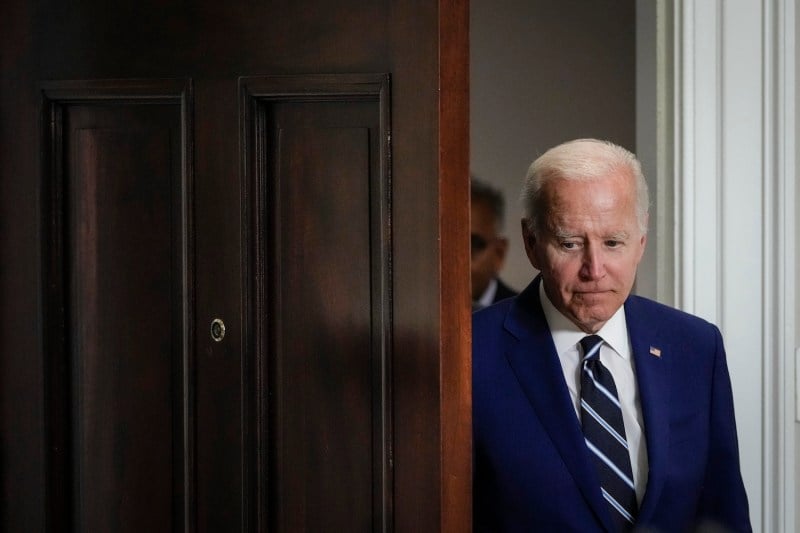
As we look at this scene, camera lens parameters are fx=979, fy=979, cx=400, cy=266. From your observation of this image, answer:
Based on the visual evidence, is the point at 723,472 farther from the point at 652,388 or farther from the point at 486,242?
the point at 486,242

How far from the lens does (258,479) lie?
Result: 110 cm

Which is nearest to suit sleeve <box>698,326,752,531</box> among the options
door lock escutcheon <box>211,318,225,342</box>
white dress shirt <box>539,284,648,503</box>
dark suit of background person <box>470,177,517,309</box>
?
white dress shirt <box>539,284,648,503</box>

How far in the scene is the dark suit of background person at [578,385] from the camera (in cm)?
134

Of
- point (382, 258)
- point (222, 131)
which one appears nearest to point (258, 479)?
point (382, 258)

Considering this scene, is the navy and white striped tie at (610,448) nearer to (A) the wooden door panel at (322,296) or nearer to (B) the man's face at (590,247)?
(B) the man's face at (590,247)

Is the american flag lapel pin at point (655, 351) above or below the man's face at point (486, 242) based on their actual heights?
below

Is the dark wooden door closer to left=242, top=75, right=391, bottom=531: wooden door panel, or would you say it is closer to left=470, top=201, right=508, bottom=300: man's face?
left=242, top=75, right=391, bottom=531: wooden door panel

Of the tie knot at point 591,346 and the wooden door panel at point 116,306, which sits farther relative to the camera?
the tie knot at point 591,346

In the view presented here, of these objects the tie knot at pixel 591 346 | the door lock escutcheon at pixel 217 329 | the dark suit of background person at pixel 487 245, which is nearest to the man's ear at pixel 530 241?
the tie knot at pixel 591 346

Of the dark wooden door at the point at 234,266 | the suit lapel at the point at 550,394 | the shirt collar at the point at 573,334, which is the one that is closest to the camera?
the dark wooden door at the point at 234,266

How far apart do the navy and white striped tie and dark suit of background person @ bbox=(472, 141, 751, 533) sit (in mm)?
21

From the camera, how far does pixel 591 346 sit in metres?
1.40

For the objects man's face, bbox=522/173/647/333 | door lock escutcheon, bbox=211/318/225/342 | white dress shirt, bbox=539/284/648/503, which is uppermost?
man's face, bbox=522/173/647/333

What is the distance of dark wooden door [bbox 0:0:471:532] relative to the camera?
1.04 meters
